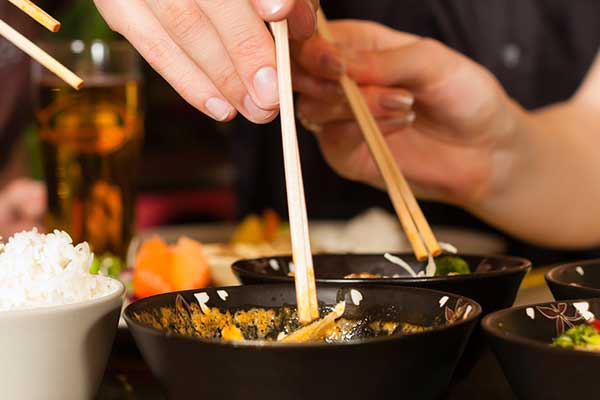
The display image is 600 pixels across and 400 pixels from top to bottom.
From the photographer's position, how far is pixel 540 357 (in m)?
0.76

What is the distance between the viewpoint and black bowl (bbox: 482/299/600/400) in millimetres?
747

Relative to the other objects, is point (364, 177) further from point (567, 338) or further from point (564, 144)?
point (567, 338)

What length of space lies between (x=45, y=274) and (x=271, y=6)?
0.36 m

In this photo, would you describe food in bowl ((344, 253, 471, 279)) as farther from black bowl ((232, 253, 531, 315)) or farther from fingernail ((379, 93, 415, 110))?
fingernail ((379, 93, 415, 110))

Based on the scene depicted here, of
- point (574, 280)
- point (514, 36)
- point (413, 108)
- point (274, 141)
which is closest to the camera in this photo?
point (574, 280)

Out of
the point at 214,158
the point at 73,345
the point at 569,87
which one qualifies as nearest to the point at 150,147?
the point at 214,158

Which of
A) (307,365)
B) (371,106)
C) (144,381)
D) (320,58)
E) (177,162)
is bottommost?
(177,162)

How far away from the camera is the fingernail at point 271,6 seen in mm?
826

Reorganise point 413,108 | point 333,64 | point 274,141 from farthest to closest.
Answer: point 274,141 → point 413,108 → point 333,64

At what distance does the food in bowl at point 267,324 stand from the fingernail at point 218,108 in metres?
0.19

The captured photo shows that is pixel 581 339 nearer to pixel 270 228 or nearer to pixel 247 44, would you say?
pixel 247 44

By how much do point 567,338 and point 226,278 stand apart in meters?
0.86

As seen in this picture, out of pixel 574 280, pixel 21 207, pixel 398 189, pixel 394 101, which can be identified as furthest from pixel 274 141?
pixel 574 280

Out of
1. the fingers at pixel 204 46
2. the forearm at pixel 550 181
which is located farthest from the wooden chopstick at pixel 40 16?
the forearm at pixel 550 181
